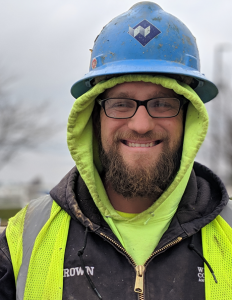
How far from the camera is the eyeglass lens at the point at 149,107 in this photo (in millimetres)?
2160

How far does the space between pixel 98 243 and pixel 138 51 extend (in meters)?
1.29

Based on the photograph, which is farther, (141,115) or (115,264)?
(141,115)

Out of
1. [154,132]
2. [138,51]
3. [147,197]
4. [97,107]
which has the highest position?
[138,51]

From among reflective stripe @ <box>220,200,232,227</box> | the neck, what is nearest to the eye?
the neck

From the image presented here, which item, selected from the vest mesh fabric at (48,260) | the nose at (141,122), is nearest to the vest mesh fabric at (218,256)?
the nose at (141,122)

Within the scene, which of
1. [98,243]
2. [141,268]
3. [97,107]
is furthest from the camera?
[97,107]

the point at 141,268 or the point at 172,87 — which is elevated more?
the point at 172,87

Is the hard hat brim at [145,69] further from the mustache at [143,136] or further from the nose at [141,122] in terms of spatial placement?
the mustache at [143,136]

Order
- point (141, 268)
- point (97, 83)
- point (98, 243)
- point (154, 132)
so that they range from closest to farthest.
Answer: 1. point (141, 268)
2. point (98, 243)
3. point (154, 132)
4. point (97, 83)

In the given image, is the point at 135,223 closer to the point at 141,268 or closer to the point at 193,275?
the point at 141,268

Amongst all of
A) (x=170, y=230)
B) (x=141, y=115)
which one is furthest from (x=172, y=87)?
(x=170, y=230)

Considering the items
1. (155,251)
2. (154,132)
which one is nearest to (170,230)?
(155,251)

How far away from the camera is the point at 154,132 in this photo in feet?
7.02

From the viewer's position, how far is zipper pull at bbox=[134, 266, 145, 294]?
5.94 feet
